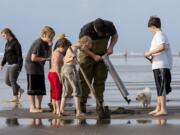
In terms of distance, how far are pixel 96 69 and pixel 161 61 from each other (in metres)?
1.26

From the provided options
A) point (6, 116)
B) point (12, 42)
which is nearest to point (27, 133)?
point (6, 116)

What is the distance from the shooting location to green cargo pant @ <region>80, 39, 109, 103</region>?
1209 centimetres

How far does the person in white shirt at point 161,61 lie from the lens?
1163 cm

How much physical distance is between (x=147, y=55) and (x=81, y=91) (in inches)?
54.1

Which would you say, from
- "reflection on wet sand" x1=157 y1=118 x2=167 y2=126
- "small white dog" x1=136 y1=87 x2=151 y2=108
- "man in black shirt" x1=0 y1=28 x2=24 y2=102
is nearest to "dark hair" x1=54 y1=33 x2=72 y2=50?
"small white dog" x1=136 y1=87 x2=151 y2=108

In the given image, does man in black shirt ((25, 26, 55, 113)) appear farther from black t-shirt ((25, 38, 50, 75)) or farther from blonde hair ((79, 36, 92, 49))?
blonde hair ((79, 36, 92, 49))

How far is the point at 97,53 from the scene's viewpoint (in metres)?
12.1

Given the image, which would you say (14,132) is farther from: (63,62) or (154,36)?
(154,36)

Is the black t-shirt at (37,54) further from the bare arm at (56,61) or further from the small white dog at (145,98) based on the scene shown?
the small white dog at (145,98)

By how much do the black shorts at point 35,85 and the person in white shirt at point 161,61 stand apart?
237 cm

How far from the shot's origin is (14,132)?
978 cm

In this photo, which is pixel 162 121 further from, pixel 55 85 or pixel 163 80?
pixel 55 85

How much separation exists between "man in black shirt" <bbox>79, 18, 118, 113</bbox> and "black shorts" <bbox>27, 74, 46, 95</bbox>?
1.09 m

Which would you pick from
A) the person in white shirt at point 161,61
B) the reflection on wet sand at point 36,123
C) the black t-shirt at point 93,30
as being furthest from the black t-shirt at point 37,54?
the person in white shirt at point 161,61
